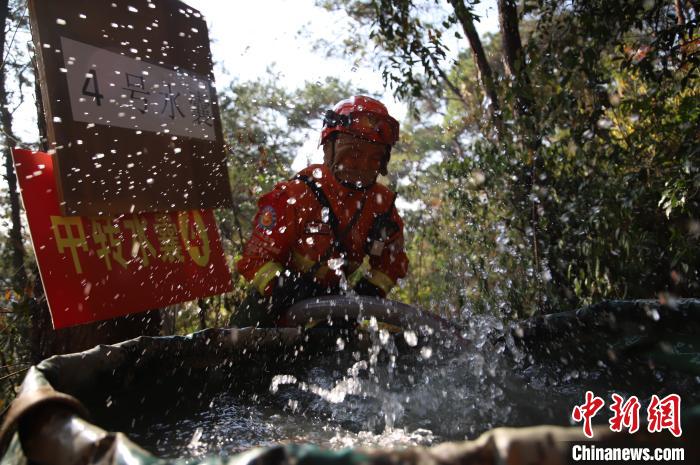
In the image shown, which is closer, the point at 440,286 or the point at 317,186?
the point at 317,186

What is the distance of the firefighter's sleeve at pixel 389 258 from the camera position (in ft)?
10.4

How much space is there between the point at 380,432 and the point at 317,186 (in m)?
1.67

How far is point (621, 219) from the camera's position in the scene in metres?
3.67

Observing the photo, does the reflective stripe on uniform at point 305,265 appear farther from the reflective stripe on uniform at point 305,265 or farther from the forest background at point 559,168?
the forest background at point 559,168

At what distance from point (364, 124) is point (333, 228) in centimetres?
67

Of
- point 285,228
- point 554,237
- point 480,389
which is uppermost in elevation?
point 285,228

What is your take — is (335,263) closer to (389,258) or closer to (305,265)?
(305,265)

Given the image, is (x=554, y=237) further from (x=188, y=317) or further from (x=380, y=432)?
(x=188, y=317)

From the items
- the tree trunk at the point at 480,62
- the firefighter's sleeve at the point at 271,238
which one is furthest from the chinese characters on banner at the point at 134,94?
the tree trunk at the point at 480,62

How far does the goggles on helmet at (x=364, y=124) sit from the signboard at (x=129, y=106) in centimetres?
69

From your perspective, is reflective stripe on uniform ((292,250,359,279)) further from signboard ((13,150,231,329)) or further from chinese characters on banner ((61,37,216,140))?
chinese characters on banner ((61,37,216,140))

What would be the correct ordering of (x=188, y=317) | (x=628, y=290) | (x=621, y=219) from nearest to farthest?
(x=621, y=219) < (x=628, y=290) < (x=188, y=317)

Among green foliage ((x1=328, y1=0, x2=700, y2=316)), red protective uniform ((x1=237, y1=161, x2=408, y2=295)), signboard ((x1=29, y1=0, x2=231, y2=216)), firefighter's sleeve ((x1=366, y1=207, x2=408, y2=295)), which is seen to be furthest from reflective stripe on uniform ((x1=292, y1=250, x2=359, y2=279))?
green foliage ((x1=328, y1=0, x2=700, y2=316))

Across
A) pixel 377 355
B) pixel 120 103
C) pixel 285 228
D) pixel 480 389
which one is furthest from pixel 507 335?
pixel 120 103
